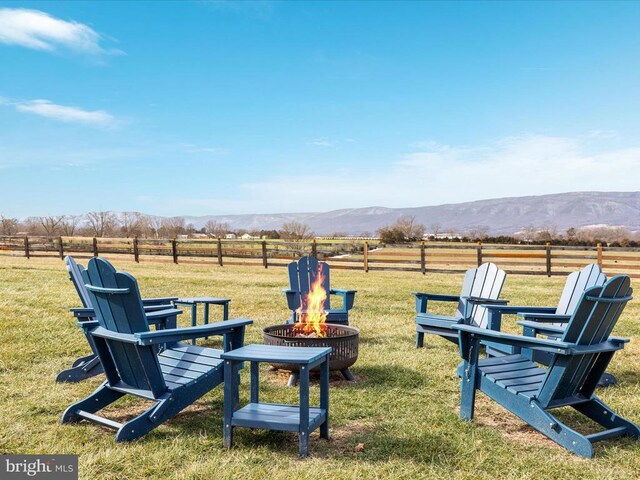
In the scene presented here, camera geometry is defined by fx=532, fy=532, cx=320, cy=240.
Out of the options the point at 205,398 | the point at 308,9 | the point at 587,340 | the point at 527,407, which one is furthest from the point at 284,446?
the point at 308,9

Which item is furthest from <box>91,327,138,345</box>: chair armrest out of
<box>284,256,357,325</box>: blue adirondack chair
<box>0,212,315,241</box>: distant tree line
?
<box>0,212,315,241</box>: distant tree line

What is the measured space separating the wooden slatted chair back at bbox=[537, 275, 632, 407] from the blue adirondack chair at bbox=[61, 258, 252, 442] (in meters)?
2.13

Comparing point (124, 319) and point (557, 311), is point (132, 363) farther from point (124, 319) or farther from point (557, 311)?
point (557, 311)

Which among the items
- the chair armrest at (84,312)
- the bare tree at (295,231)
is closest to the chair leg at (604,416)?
the chair armrest at (84,312)

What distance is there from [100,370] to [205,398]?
1.06 m

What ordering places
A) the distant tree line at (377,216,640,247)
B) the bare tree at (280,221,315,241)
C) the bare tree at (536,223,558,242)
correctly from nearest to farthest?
the distant tree line at (377,216,640,247) < the bare tree at (536,223,558,242) < the bare tree at (280,221,315,241)

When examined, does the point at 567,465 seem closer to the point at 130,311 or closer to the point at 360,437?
the point at 360,437

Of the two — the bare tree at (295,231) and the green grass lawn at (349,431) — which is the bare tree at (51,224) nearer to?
the bare tree at (295,231)

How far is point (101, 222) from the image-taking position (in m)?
47.7

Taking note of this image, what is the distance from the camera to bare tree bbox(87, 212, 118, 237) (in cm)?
4682

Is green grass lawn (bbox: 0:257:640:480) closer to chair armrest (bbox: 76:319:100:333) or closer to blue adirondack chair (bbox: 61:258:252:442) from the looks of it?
blue adirondack chair (bbox: 61:258:252:442)

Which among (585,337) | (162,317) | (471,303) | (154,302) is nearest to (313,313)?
(162,317)

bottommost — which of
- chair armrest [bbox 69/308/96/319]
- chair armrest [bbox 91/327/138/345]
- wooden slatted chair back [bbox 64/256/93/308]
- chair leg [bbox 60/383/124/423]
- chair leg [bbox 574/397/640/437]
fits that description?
chair leg [bbox 574/397/640/437]

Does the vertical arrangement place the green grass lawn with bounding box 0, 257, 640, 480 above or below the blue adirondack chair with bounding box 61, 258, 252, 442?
below
